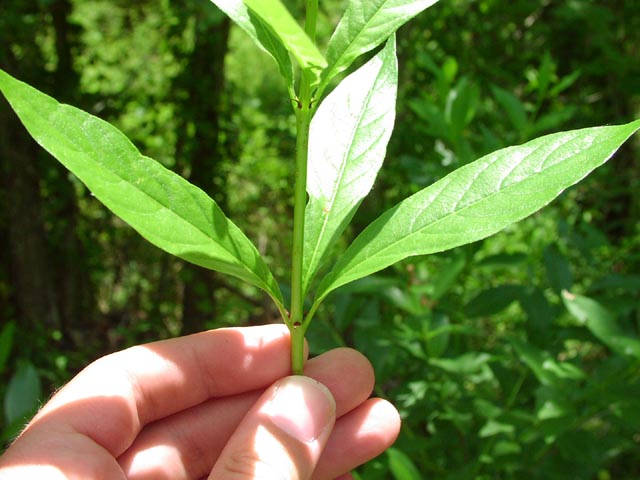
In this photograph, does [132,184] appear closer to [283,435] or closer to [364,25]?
[364,25]

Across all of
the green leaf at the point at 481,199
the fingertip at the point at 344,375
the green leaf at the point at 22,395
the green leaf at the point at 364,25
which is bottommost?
the fingertip at the point at 344,375

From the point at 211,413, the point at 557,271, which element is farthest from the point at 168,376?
the point at 557,271

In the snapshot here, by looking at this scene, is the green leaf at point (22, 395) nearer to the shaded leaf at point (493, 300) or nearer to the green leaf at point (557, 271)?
the shaded leaf at point (493, 300)

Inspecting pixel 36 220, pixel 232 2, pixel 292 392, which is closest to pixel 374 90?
pixel 232 2

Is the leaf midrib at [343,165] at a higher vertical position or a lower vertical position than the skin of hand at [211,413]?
→ higher

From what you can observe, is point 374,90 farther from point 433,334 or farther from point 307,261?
point 433,334

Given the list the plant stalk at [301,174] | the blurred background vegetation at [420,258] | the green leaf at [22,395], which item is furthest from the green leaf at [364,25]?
the green leaf at [22,395]

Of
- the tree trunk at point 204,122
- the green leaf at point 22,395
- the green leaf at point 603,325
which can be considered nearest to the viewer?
the green leaf at point 603,325

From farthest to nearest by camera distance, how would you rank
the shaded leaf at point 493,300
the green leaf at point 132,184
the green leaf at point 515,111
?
1. the green leaf at point 515,111
2. the shaded leaf at point 493,300
3. the green leaf at point 132,184
